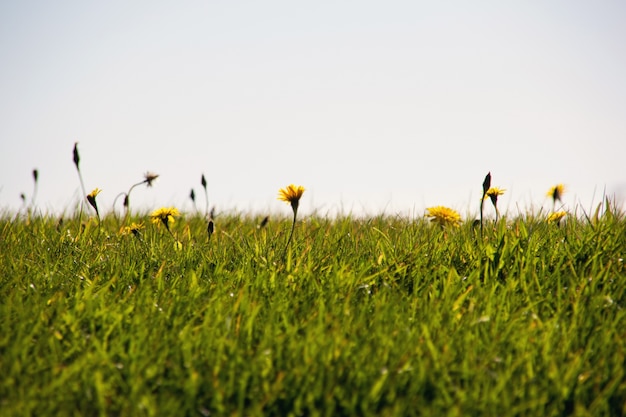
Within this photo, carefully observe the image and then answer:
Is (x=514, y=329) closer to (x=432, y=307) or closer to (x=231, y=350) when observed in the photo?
(x=432, y=307)

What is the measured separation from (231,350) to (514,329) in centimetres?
128

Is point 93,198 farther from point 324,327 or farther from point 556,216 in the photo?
point 556,216

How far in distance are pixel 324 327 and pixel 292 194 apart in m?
1.15

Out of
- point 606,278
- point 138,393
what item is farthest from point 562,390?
point 138,393

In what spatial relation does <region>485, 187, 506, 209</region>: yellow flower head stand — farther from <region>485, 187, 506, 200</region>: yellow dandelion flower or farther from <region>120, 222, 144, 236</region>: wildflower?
<region>120, 222, 144, 236</region>: wildflower

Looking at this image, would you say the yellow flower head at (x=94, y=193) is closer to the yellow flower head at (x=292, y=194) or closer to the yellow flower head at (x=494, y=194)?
the yellow flower head at (x=292, y=194)

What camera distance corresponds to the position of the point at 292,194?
363 cm

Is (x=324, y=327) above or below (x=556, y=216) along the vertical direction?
below

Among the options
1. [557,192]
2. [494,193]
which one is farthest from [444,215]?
[557,192]

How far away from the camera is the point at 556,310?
3.07m

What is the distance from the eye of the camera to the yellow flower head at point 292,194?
142 inches

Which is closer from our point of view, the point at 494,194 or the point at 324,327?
the point at 324,327

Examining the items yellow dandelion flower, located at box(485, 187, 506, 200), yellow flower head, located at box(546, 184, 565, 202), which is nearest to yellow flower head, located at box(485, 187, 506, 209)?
yellow dandelion flower, located at box(485, 187, 506, 200)

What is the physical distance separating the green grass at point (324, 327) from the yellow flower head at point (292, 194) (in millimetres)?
326
